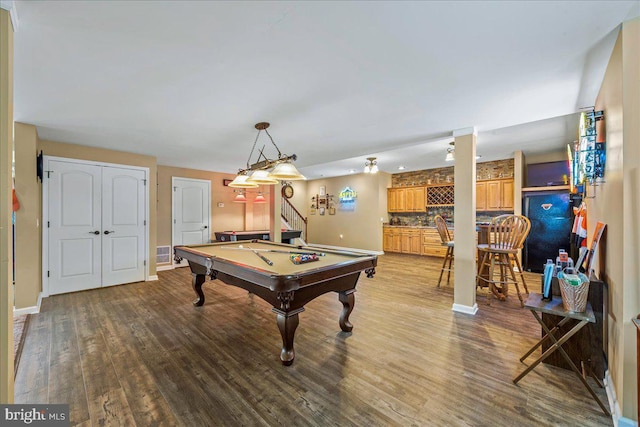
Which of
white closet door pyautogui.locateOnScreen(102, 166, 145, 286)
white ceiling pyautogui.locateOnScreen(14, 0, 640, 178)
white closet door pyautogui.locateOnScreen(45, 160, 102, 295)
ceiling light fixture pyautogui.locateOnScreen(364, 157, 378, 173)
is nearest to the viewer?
white ceiling pyautogui.locateOnScreen(14, 0, 640, 178)

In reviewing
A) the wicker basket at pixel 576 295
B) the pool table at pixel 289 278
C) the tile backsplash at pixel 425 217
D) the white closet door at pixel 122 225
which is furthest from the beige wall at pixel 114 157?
the tile backsplash at pixel 425 217

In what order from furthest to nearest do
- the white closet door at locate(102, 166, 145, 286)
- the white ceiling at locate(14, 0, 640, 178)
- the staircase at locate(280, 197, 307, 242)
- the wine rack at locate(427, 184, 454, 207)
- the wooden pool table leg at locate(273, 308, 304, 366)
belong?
the staircase at locate(280, 197, 307, 242) < the wine rack at locate(427, 184, 454, 207) < the white closet door at locate(102, 166, 145, 286) < the wooden pool table leg at locate(273, 308, 304, 366) < the white ceiling at locate(14, 0, 640, 178)

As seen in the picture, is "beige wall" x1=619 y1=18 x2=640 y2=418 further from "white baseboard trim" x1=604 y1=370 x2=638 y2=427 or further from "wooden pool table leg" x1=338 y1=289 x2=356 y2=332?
"wooden pool table leg" x1=338 y1=289 x2=356 y2=332

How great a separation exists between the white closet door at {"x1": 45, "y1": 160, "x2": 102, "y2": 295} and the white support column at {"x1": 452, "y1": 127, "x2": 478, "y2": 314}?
5.94 m

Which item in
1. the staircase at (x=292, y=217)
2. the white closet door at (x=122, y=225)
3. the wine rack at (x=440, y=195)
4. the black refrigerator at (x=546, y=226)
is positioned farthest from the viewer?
the staircase at (x=292, y=217)

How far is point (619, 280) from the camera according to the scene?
1.74m

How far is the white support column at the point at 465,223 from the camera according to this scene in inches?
137

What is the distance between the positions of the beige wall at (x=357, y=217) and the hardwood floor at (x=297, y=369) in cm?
475

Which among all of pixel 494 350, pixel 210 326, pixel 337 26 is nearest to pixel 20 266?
pixel 210 326

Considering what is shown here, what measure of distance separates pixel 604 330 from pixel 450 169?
240 inches

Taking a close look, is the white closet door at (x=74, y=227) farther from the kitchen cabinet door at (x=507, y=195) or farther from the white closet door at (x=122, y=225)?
the kitchen cabinet door at (x=507, y=195)

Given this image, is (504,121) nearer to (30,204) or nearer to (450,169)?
(450,169)

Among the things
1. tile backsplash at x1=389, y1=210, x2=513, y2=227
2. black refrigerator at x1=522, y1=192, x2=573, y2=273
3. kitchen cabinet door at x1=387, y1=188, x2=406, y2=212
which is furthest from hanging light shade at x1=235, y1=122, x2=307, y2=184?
tile backsplash at x1=389, y1=210, x2=513, y2=227

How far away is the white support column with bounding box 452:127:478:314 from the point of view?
11.5 ft
